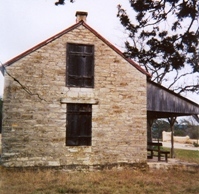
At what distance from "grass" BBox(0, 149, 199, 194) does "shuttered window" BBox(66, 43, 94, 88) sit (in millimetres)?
3860

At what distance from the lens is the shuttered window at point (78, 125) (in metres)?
11.7

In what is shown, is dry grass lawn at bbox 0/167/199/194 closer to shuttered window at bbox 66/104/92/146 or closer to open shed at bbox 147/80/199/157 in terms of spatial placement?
shuttered window at bbox 66/104/92/146

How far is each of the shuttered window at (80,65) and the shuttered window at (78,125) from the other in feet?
3.39

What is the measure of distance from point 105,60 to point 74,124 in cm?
322

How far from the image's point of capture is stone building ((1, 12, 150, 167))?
36.7 ft

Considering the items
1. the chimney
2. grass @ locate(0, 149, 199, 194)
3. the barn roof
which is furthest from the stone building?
grass @ locate(0, 149, 199, 194)

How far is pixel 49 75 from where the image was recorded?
11.7 m

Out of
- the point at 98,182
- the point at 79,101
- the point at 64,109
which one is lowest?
the point at 98,182

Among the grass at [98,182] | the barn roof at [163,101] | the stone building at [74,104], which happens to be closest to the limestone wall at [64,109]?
the stone building at [74,104]

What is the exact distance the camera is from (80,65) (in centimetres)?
1227

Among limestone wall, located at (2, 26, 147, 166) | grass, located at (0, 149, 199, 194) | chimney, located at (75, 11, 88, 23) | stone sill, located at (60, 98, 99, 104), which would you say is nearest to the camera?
grass, located at (0, 149, 199, 194)

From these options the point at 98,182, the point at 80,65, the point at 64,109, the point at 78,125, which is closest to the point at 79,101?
the point at 64,109

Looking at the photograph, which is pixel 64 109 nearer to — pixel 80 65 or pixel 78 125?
pixel 78 125

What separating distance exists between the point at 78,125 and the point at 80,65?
2675mm
